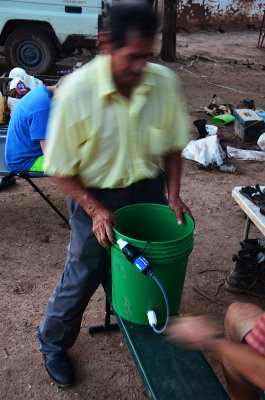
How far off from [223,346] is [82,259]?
84 centimetres

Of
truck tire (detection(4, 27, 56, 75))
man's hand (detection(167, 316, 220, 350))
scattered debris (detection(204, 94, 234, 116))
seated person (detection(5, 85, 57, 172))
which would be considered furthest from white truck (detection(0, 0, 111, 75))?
man's hand (detection(167, 316, 220, 350))

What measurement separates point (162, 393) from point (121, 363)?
848 millimetres

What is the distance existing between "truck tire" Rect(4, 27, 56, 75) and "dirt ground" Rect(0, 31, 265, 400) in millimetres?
3743

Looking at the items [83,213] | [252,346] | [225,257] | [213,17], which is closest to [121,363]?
[83,213]

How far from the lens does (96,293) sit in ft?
10.2

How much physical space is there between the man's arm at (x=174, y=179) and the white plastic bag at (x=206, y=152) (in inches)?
125

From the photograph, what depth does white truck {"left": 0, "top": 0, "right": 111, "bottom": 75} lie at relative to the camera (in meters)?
7.74

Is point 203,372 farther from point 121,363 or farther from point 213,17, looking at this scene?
point 213,17

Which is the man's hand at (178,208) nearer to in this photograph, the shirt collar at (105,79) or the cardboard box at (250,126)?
the shirt collar at (105,79)

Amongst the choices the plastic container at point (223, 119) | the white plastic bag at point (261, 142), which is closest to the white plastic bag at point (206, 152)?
the white plastic bag at point (261, 142)

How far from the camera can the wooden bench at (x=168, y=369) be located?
1742mm

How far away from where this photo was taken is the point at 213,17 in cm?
1650

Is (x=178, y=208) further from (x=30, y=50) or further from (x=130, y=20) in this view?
(x=30, y=50)

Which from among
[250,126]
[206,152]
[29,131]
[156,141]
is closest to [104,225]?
[156,141]
